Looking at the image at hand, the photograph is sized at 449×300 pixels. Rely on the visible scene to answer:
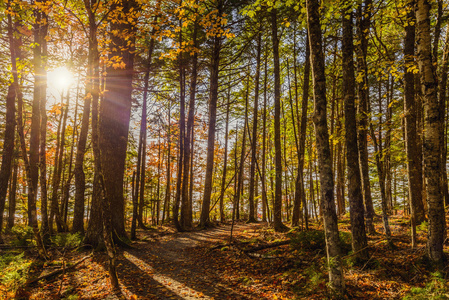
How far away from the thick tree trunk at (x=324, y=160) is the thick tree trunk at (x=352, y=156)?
5.19 feet

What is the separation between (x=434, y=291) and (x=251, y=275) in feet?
11.5

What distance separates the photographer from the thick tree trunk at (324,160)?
12.4ft

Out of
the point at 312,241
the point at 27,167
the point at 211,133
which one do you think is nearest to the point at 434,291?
the point at 312,241

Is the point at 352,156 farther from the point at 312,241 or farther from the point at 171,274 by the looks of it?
the point at 171,274

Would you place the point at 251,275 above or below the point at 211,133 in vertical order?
below

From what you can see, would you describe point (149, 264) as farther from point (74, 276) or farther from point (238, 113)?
point (238, 113)

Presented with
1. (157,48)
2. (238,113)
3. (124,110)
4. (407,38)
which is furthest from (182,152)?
(407,38)

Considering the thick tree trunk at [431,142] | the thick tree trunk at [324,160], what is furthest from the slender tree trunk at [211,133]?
the thick tree trunk at [431,142]

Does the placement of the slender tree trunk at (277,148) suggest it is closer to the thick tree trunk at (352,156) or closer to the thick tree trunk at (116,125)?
the thick tree trunk at (352,156)

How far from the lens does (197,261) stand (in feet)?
23.5

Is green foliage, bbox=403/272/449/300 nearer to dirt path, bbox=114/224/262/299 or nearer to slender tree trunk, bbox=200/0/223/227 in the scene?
dirt path, bbox=114/224/262/299

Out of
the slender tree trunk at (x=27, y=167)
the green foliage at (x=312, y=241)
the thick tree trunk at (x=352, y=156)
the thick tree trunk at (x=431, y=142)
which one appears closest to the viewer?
the thick tree trunk at (x=431, y=142)

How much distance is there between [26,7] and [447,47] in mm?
11956

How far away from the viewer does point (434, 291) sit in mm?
3510
